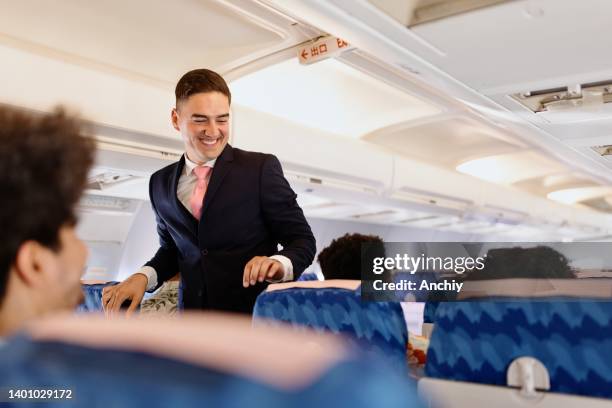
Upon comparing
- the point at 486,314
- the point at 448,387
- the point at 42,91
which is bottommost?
the point at 448,387

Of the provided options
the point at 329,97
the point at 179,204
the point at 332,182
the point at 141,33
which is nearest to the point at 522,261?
the point at 179,204

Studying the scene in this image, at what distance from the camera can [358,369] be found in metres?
0.43

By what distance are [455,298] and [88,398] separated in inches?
51.8

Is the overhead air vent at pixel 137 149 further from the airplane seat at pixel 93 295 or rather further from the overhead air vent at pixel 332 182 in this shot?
the overhead air vent at pixel 332 182

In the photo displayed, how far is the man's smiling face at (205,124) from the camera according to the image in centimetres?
232

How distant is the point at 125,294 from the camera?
2209 mm

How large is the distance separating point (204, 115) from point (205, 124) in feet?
0.11

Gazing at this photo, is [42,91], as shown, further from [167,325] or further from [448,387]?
[167,325]

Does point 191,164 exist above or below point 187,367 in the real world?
above

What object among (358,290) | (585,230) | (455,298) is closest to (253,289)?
(358,290)

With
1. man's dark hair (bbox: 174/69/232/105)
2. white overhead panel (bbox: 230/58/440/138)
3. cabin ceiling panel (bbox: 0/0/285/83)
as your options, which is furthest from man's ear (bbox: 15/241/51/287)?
white overhead panel (bbox: 230/58/440/138)

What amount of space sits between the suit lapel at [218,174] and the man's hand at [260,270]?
51cm

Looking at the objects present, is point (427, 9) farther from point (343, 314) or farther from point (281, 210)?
point (343, 314)

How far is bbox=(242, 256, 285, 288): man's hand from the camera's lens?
1759mm
